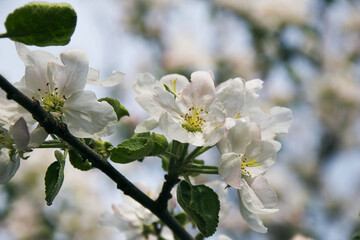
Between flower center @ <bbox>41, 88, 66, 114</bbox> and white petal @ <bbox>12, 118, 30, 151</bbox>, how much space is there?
3.3 inches

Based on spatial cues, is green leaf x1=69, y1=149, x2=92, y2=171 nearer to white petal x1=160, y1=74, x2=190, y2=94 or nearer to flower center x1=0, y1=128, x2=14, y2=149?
flower center x1=0, y1=128, x2=14, y2=149

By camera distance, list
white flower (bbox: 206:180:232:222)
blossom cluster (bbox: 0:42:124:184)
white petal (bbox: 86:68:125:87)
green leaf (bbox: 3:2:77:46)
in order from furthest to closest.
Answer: white flower (bbox: 206:180:232:222)
white petal (bbox: 86:68:125:87)
blossom cluster (bbox: 0:42:124:184)
green leaf (bbox: 3:2:77:46)

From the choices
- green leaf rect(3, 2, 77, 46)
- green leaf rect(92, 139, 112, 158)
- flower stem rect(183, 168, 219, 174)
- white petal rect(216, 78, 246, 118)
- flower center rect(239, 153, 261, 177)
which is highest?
green leaf rect(3, 2, 77, 46)

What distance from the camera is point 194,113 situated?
841mm

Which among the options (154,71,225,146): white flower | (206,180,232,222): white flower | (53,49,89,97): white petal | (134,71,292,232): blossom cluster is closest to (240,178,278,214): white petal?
(134,71,292,232): blossom cluster

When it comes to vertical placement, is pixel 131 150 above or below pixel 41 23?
below

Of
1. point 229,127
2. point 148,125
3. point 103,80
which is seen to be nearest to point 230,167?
point 229,127

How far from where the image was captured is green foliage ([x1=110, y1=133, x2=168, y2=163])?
75cm

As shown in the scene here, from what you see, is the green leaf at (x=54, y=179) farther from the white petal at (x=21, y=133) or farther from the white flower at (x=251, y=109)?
the white flower at (x=251, y=109)

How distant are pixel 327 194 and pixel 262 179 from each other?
4.23m

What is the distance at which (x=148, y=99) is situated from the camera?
2.70ft

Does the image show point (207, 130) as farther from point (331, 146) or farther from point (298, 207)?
point (331, 146)

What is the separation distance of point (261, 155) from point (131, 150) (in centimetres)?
22

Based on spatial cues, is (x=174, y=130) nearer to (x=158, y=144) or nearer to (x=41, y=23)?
(x=158, y=144)
